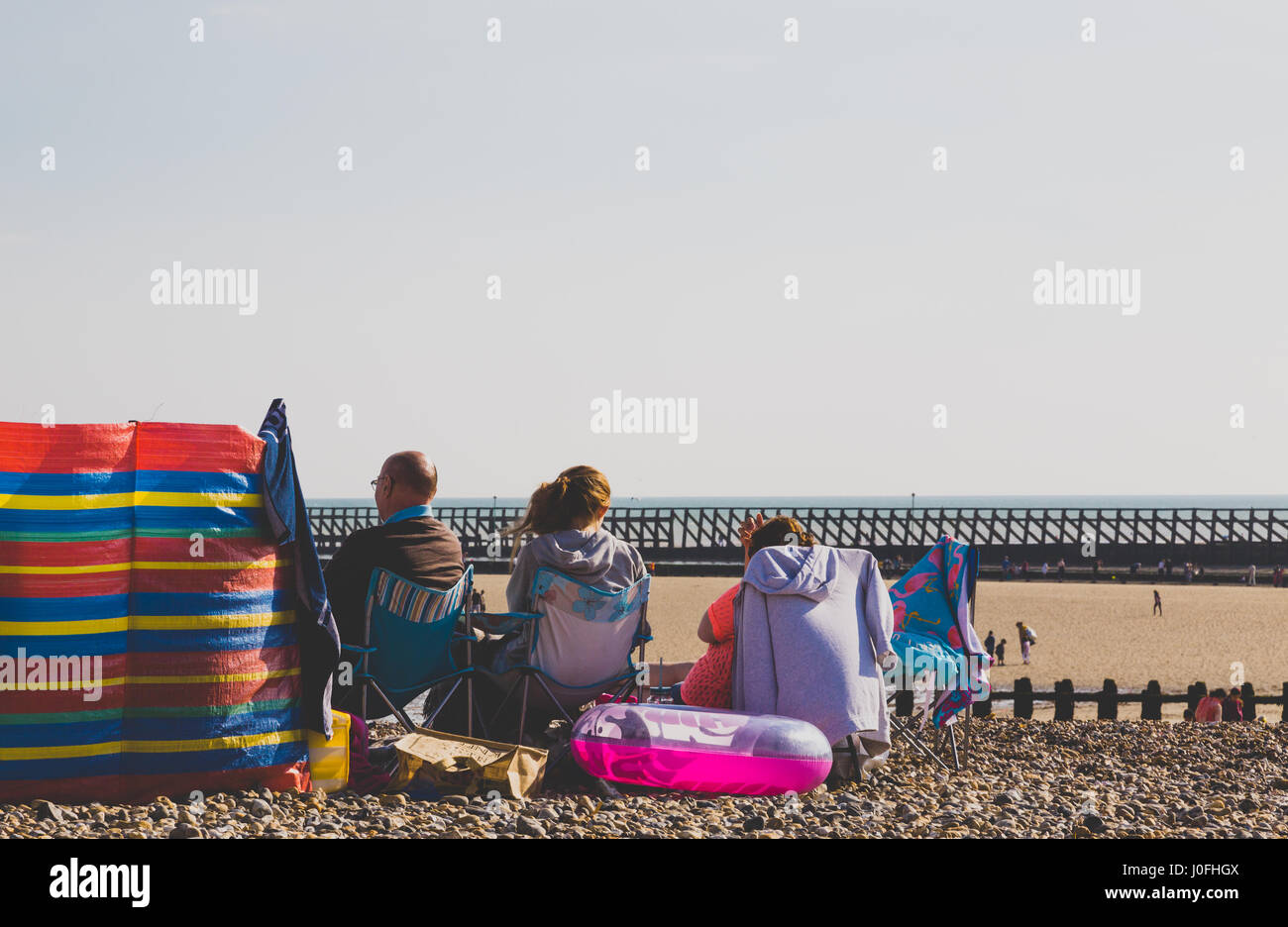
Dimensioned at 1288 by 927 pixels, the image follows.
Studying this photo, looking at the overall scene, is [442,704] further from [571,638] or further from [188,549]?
[188,549]

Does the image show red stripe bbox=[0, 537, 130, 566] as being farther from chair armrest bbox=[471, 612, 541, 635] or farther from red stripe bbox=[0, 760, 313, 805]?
chair armrest bbox=[471, 612, 541, 635]

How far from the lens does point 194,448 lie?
478 centimetres

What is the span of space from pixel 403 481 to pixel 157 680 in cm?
140

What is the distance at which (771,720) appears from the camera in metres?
5.25

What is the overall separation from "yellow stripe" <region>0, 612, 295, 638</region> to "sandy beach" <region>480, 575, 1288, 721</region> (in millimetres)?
12185

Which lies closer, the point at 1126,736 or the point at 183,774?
the point at 183,774

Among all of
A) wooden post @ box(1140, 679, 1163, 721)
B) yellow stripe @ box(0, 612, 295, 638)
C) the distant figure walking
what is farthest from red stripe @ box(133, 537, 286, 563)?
the distant figure walking

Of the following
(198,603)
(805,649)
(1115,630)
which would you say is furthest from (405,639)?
(1115,630)

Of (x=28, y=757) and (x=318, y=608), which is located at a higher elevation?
(x=318, y=608)
